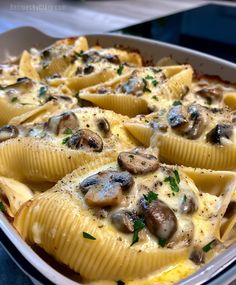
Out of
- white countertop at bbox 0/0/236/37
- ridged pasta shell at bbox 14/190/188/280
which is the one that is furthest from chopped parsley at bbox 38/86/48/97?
white countertop at bbox 0/0/236/37

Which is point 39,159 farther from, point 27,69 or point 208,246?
point 27,69

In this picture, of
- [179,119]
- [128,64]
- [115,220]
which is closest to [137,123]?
[179,119]

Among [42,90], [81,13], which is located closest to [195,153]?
[42,90]

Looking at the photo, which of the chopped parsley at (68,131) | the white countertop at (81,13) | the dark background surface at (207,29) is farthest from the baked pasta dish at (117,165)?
the dark background surface at (207,29)

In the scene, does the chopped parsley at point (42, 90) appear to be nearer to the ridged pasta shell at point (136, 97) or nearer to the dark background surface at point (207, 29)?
the ridged pasta shell at point (136, 97)

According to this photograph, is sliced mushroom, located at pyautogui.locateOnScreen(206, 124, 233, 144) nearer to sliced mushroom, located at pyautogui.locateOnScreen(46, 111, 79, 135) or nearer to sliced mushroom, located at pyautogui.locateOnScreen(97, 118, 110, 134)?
sliced mushroom, located at pyautogui.locateOnScreen(97, 118, 110, 134)

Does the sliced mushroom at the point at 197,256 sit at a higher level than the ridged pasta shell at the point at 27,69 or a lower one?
lower
